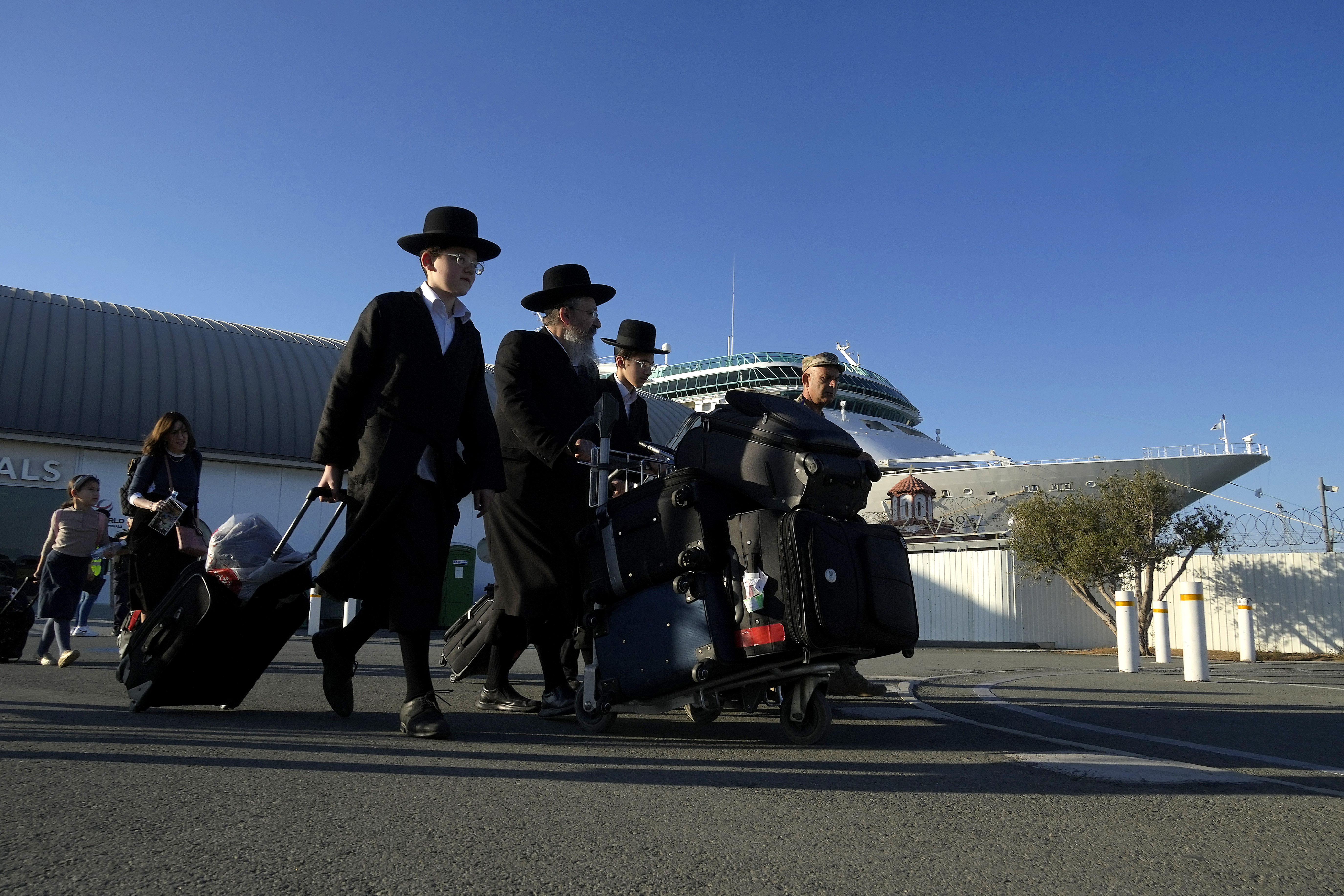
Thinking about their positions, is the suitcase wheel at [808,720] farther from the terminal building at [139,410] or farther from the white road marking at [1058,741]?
the terminal building at [139,410]

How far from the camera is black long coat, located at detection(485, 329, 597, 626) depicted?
163 inches

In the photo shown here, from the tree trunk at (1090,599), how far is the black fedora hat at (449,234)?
786 inches

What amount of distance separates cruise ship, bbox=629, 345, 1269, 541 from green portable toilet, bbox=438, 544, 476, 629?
9.11 m

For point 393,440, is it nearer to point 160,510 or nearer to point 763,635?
point 763,635

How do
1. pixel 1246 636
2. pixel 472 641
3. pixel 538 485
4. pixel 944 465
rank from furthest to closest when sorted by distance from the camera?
pixel 944 465 < pixel 1246 636 < pixel 472 641 < pixel 538 485

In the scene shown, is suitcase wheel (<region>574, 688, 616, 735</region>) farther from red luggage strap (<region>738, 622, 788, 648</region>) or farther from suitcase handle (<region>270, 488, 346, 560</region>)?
suitcase handle (<region>270, 488, 346, 560</region>)

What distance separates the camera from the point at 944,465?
41.6m

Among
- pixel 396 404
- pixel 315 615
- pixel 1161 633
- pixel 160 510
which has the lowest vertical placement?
pixel 315 615

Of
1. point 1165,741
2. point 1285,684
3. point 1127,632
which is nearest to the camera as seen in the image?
point 1165,741

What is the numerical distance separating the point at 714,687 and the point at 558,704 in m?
1.03

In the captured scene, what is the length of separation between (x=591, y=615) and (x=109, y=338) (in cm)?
2776

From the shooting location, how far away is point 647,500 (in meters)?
3.61

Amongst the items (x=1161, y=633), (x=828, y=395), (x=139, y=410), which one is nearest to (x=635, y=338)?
(x=828, y=395)

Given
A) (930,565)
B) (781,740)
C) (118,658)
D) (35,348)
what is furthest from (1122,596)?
(35,348)
